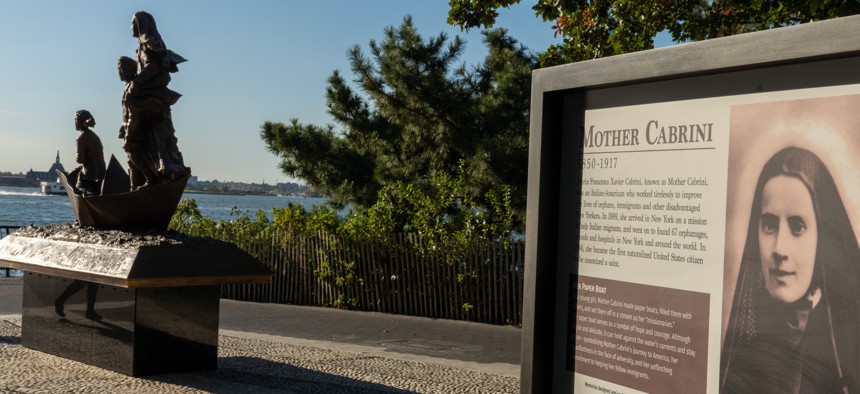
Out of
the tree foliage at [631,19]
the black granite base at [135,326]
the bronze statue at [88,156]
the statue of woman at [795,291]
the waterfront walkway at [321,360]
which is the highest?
the tree foliage at [631,19]

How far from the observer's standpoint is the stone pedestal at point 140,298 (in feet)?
25.1

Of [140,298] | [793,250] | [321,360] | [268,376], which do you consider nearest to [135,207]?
[140,298]

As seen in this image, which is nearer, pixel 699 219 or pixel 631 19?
pixel 699 219

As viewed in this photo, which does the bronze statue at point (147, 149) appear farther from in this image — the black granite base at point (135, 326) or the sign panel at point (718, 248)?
the sign panel at point (718, 248)

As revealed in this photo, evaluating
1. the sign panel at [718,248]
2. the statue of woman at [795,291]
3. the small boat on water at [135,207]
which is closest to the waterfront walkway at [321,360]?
the small boat on water at [135,207]

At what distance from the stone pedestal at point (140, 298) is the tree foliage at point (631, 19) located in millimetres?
5428

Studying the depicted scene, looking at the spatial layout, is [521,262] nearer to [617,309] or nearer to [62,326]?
[62,326]

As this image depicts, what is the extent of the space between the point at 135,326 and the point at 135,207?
139 cm

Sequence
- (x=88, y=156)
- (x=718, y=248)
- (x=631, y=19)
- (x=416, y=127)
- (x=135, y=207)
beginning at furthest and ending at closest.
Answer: (x=416, y=127)
(x=631, y=19)
(x=88, y=156)
(x=135, y=207)
(x=718, y=248)

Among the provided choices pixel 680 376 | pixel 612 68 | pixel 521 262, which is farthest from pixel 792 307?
pixel 521 262

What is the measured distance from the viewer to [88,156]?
9734mm

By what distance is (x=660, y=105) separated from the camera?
3.55 meters

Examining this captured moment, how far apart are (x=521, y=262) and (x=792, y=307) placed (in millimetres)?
9990

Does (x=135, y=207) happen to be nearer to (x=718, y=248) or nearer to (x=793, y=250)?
(x=718, y=248)
